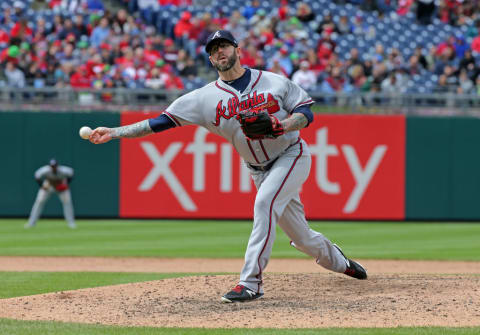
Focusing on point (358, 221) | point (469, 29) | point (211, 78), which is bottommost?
point (358, 221)

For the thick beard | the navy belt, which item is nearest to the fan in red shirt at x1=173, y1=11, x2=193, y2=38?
the navy belt

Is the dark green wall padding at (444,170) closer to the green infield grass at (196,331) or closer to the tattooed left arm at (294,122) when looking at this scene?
the tattooed left arm at (294,122)

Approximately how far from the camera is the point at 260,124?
6.07m

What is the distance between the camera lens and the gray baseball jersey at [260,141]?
6.48m

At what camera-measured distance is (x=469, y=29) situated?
20.5 m

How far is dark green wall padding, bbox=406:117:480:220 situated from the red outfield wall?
0.27 meters

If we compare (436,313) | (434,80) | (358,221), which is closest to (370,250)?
(358,221)

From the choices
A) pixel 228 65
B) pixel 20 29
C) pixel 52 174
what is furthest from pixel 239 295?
pixel 20 29

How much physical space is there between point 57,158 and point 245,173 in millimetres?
3755

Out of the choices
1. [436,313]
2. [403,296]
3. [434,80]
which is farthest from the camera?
[434,80]

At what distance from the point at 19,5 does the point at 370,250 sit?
10.3 m

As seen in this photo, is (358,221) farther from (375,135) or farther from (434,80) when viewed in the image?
(434,80)

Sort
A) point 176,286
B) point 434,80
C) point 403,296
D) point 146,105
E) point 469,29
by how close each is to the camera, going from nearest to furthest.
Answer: point 403,296 < point 176,286 < point 146,105 < point 434,80 < point 469,29

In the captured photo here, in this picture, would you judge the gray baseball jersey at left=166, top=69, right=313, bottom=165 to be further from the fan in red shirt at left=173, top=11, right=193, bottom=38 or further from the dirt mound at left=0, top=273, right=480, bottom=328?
the fan in red shirt at left=173, top=11, right=193, bottom=38
